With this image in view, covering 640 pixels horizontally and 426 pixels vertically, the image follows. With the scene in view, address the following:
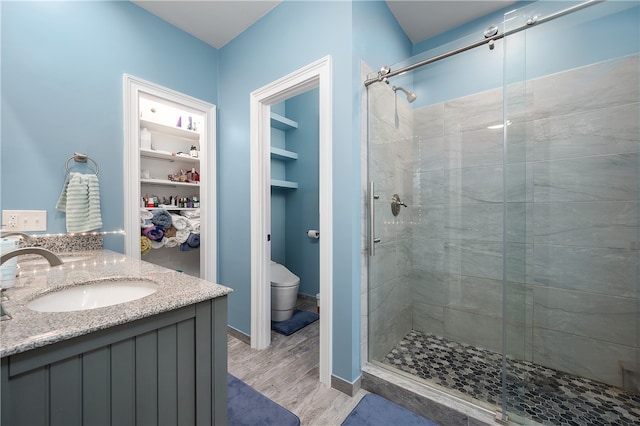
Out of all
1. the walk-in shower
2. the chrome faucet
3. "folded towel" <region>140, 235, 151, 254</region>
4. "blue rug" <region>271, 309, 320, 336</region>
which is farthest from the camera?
"blue rug" <region>271, 309, 320, 336</region>

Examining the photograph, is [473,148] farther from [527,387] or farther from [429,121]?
[527,387]

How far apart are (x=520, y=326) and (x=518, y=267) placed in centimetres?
34

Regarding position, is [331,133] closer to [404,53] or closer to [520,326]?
[404,53]

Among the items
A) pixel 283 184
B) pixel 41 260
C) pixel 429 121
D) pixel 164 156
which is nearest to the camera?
pixel 41 260

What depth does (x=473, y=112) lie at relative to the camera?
1.99 m

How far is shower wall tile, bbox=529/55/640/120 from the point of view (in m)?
1.45

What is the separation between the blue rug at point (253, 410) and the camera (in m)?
1.32

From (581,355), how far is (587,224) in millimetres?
809

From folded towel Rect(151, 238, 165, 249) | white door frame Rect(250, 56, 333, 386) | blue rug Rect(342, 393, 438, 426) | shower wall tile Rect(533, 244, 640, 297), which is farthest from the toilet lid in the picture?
shower wall tile Rect(533, 244, 640, 297)

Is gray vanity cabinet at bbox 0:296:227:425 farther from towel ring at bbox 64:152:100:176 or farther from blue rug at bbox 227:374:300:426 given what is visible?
towel ring at bbox 64:152:100:176

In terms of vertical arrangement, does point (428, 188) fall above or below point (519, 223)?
above

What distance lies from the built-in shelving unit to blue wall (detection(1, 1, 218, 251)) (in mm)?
1123

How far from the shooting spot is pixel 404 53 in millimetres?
2219

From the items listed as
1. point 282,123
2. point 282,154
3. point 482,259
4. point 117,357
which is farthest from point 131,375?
point 282,123
